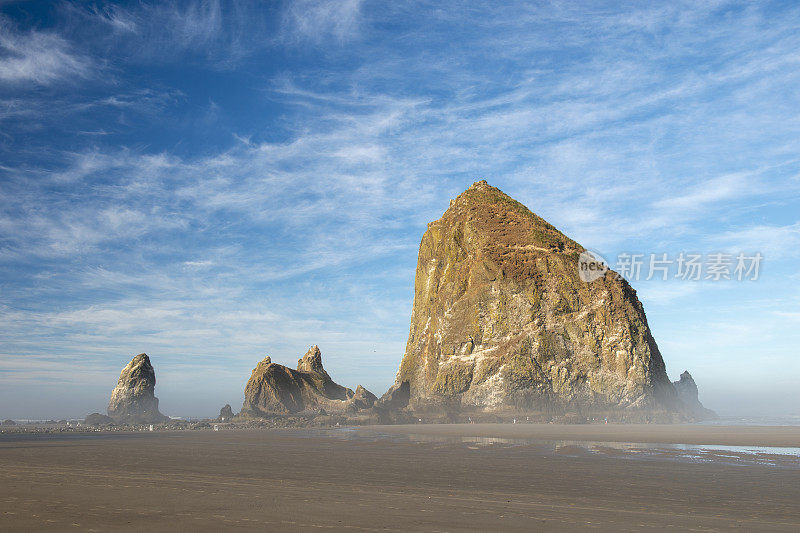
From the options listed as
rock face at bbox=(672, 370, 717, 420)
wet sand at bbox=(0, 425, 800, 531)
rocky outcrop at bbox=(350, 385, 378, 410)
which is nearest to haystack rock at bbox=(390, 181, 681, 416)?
rocky outcrop at bbox=(350, 385, 378, 410)

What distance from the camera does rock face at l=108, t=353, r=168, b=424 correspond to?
81438 mm

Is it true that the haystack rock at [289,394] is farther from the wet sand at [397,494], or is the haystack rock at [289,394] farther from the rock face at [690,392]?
the wet sand at [397,494]

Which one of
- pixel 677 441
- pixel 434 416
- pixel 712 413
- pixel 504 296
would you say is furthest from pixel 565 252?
pixel 712 413

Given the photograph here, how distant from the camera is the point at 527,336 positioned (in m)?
71.0

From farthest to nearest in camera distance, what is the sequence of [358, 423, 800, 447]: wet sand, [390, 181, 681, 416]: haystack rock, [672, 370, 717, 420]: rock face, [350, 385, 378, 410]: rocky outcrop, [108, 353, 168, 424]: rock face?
[672, 370, 717, 420]: rock face, [350, 385, 378, 410]: rocky outcrop, [108, 353, 168, 424]: rock face, [390, 181, 681, 416]: haystack rock, [358, 423, 800, 447]: wet sand

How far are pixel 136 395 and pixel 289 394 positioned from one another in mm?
23786

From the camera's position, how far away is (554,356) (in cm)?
7019

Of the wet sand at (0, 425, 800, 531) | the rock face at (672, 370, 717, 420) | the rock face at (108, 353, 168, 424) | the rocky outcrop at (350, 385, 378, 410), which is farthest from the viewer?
the rock face at (672, 370, 717, 420)

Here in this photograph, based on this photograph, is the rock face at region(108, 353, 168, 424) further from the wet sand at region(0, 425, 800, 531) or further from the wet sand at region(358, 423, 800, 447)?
the wet sand at region(0, 425, 800, 531)

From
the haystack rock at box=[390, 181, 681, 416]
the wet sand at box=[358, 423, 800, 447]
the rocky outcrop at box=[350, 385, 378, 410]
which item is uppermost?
the haystack rock at box=[390, 181, 681, 416]

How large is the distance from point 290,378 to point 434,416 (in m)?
Result: 34.7

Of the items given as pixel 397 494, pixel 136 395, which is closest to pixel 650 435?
pixel 397 494

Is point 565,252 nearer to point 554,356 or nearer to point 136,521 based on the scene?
point 554,356

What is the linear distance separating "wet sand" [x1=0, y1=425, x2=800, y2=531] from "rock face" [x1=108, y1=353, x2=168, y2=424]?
67.6 metres
